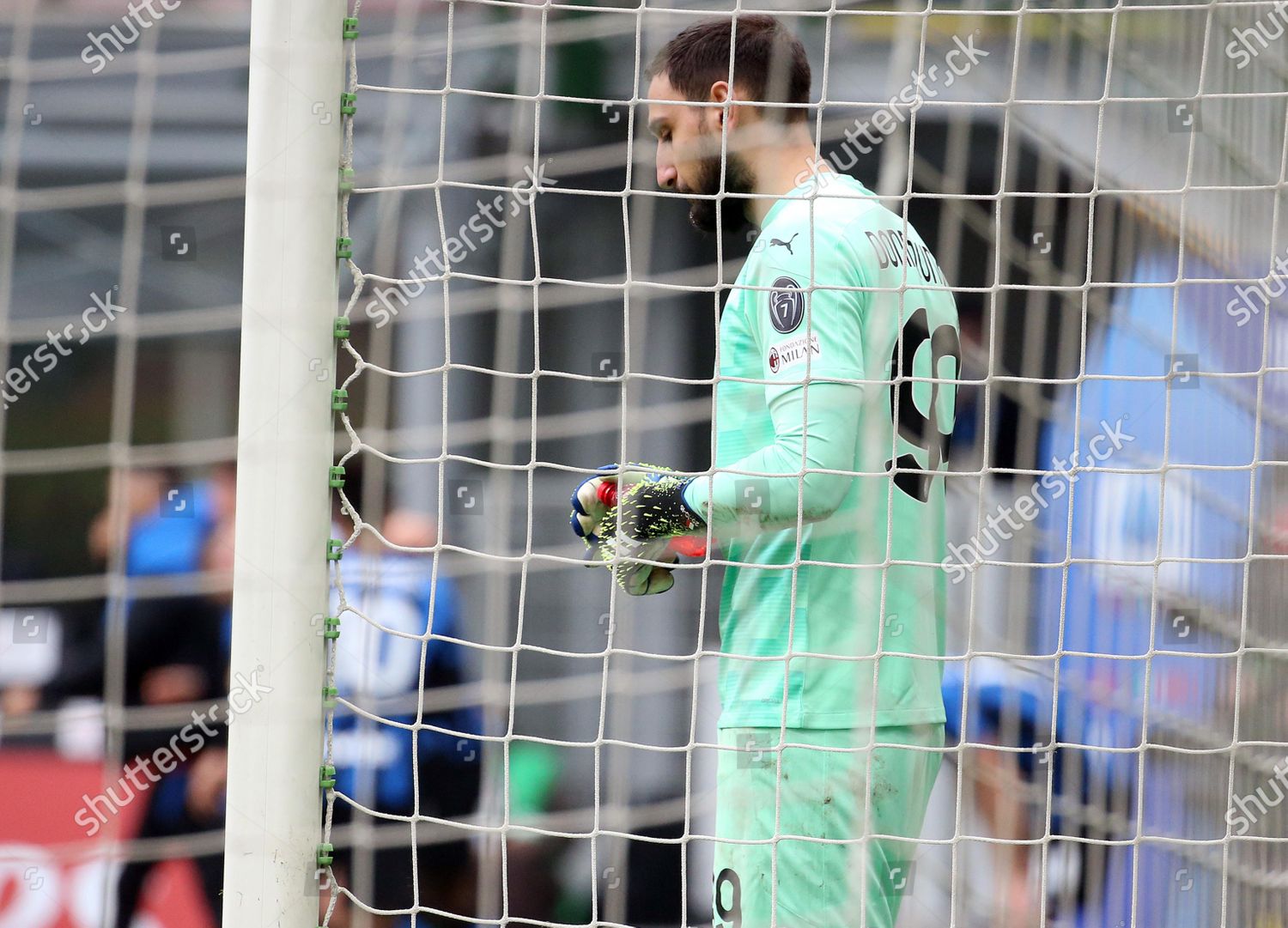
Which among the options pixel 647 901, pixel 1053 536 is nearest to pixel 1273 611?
pixel 1053 536

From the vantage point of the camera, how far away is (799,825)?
1.34m

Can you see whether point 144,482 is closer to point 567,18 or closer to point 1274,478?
point 567,18

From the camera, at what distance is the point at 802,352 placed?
1290mm

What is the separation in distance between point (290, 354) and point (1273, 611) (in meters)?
1.32

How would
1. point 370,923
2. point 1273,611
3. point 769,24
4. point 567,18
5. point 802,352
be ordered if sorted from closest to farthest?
point 802,352 → point 769,24 → point 1273,611 → point 567,18 → point 370,923
